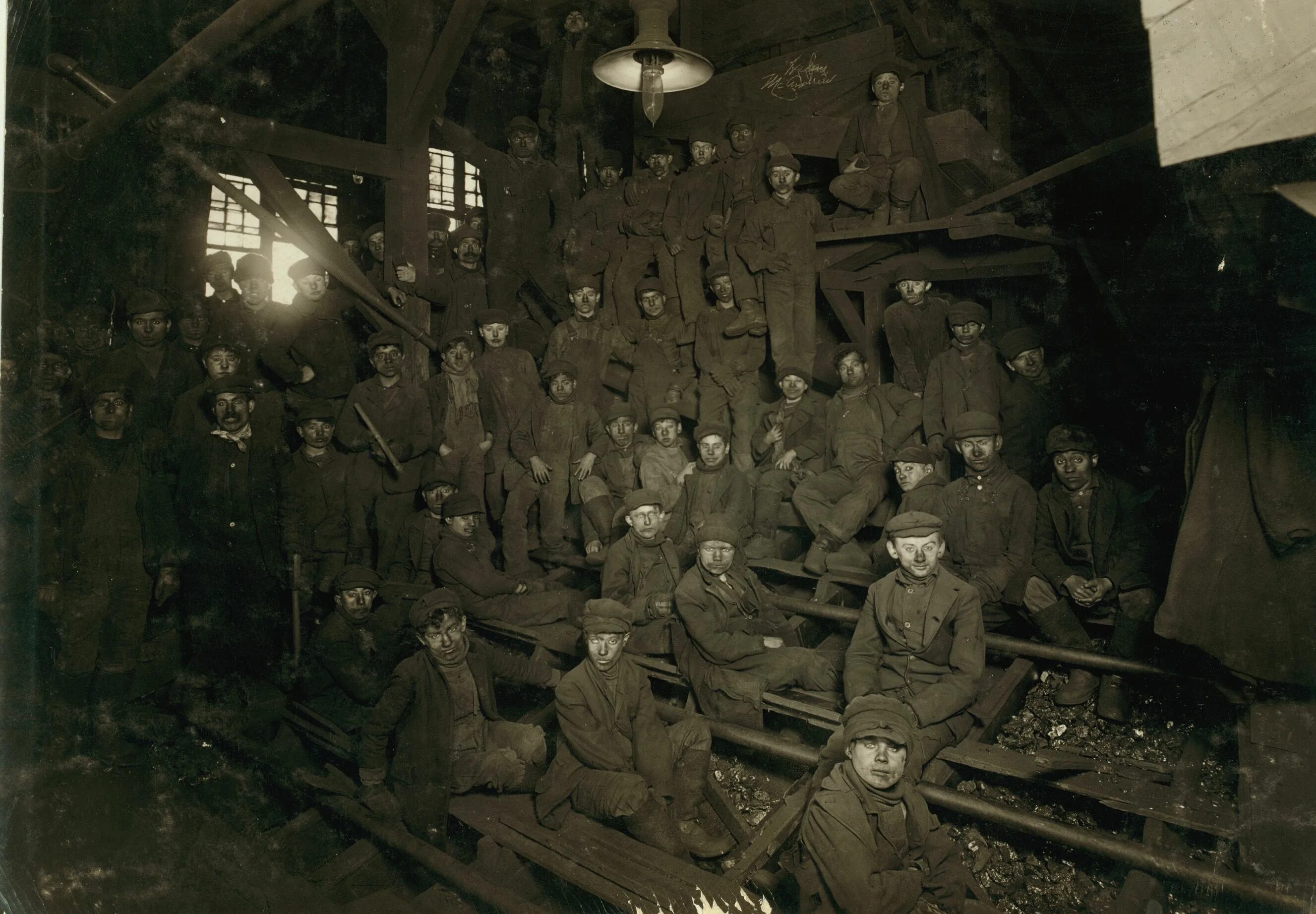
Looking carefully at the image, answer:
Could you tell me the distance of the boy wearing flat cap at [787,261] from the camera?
8578 mm

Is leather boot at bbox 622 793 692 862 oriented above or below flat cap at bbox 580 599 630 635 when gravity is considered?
below

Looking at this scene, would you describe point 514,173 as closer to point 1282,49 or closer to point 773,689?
point 773,689

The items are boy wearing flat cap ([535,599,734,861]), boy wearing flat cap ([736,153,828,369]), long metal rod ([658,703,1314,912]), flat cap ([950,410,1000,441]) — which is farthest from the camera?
boy wearing flat cap ([736,153,828,369])

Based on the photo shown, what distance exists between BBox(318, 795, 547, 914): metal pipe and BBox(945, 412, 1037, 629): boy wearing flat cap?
3.62 meters

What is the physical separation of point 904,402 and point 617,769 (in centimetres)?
435

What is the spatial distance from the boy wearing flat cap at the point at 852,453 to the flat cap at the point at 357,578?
3401mm

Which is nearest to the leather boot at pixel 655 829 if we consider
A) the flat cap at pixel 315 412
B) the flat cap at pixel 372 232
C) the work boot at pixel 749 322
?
the flat cap at pixel 315 412

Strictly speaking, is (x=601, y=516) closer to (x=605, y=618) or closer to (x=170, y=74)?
(x=605, y=618)

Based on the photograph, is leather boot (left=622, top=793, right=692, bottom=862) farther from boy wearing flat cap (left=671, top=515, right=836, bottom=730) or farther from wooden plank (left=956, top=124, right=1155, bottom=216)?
wooden plank (left=956, top=124, right=1155, bottom=216)

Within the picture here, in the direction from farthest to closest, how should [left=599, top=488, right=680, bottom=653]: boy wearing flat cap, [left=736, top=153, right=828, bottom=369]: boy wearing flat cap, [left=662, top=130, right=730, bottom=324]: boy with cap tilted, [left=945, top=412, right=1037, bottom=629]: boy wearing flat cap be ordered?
1. [left=662, top=130, right=730, bottom=324]: boy with cap tilted
2. [left=736, top=153, right=828, bottom=369]: boy wearing flat cap
3. [left=599, top=488, right=680, bottom=653]: boy wearing flat cap
4. [left=945, top=412, right=1037, bottom=629]: boy wearing flat cap

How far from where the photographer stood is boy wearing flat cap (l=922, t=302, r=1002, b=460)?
6.78m

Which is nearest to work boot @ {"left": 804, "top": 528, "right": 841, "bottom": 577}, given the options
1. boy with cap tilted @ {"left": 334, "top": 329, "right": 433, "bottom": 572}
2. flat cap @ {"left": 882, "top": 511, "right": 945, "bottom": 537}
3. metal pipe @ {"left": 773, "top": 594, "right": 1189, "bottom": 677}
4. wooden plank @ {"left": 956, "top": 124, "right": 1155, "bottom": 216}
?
metal pipe @ {"left": 773, "top": 594, "right": 1189, "bottom": 677}

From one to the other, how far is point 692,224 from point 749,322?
155 cm
